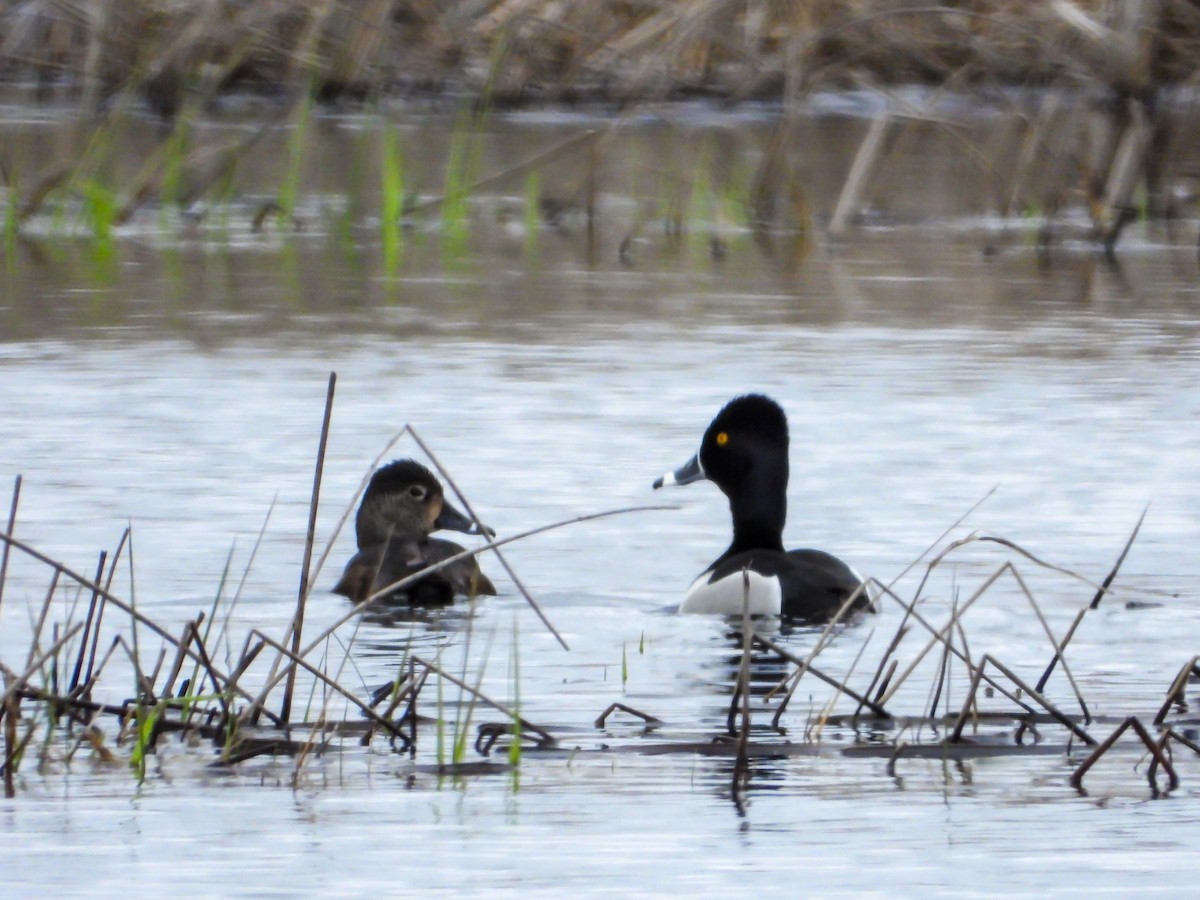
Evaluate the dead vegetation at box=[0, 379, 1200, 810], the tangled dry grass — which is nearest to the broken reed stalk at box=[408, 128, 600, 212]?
the tangled dry grass

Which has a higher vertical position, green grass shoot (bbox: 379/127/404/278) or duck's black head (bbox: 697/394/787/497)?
green grass shoot (bbox: 379/127/404/278)

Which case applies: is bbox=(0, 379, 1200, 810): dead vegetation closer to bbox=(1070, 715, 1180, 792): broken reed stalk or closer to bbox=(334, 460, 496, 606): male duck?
bbox=(1070, 715, 1180, 792): broken reed stalk

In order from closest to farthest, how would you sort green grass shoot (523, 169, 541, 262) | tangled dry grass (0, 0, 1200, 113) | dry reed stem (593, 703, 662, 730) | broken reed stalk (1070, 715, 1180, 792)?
broken reed stalk (1070, 715, 1180, 792), dry reed stem (593, 703, 662, 730), green grass shoot (523, 169, 541, 262), tangled dry grass (0, 0, 1200, 113)

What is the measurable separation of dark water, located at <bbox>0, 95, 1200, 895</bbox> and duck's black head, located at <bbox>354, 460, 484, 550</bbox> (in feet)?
0.76

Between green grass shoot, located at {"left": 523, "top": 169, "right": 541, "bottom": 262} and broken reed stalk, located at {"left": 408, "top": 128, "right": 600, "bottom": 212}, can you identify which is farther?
green grass shoot, located at {"left": 523, "top": 169, "right": 541, "bottom": 262}

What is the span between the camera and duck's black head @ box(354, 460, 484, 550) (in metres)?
7.57

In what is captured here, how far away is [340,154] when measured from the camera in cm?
1966

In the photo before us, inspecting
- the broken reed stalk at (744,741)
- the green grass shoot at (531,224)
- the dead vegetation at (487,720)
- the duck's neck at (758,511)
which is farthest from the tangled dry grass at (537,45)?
the broken reed stalk at (744,741)

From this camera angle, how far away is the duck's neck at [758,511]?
7.40m

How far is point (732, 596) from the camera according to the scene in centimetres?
662

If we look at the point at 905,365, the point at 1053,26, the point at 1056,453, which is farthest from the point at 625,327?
the point at 1053,26

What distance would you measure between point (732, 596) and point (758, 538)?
80cm

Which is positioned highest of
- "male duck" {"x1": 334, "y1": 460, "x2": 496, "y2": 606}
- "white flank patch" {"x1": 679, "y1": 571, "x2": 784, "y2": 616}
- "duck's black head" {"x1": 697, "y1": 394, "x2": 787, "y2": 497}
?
"duck's black head" {"x1": 697, "y1": 394, "x2": 787, "y2": 497}

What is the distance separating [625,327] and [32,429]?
3.44 m
